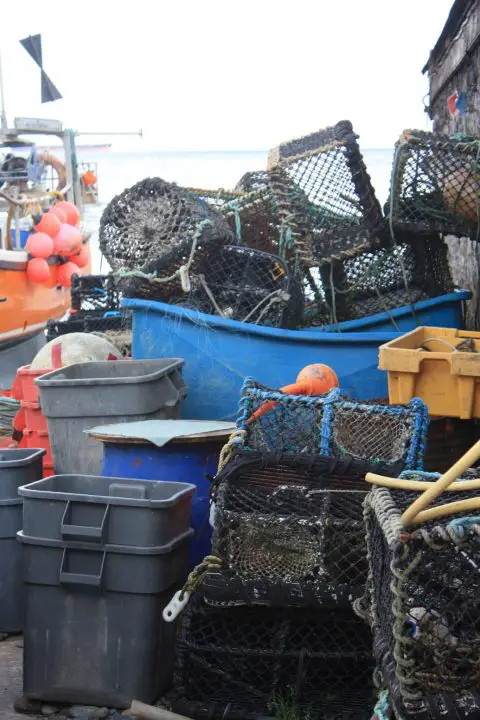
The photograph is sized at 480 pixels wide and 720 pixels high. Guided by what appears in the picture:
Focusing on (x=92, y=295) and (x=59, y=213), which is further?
(x=59, y=213)

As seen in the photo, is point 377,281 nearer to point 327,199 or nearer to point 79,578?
point 327,199

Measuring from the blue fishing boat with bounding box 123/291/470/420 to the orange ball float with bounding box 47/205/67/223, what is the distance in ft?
29.4

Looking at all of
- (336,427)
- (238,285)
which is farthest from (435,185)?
(336,427)

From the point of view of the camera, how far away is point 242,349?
470 centimetres

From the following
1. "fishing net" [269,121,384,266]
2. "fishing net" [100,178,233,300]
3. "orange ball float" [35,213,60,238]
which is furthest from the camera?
"orange ball float" [35,213,60,238]

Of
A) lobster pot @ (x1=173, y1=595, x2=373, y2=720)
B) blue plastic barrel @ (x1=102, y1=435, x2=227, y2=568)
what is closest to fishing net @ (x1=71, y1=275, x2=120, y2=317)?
blue plastic barrel @ (x1=102, y1=435, x2=227, y2=568)

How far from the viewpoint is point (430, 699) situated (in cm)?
204

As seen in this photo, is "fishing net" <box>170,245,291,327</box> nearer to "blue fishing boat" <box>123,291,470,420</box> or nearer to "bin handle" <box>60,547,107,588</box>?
"blue fishing boat" <box>123,291,470,420</box>

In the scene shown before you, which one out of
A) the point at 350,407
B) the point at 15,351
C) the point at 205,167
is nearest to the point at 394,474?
the point at 350,407

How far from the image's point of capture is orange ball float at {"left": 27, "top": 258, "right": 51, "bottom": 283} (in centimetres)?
1326

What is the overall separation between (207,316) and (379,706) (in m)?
2.78

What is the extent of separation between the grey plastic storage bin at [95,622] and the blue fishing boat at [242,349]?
153cm

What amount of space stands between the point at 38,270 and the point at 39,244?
369 mm

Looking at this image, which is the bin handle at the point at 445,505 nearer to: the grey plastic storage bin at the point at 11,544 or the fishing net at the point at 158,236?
the grey plastic storage bin at the point at 11,544
